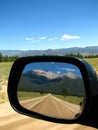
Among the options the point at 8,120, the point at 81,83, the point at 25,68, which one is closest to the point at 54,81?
the point at 81,83

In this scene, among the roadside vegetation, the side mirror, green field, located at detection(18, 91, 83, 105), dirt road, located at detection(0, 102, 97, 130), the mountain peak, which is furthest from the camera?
the roadside vegetation

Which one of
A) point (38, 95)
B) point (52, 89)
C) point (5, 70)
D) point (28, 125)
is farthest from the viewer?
point (5, 70)

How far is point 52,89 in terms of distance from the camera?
2.58 m

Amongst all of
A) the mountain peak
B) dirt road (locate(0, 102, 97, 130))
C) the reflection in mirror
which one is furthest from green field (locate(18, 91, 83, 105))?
dirt road (locate(0, 102, 97, 130))

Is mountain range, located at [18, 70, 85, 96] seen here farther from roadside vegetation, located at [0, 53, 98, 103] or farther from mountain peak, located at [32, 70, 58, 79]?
roadside vegetation, located at [0, 53, 98, 103]

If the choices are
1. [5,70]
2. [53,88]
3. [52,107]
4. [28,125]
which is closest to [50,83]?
[53,88]

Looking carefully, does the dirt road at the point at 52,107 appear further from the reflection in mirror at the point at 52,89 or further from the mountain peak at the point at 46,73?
the mountain peak at the point at 46,73

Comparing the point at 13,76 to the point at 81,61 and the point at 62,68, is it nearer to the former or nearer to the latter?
the point at 62,68

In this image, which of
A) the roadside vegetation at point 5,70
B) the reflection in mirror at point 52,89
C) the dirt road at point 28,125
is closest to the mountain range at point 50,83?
the reflection in mirror at point 52,89

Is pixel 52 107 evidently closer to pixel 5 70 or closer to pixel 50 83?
pixel 50 83

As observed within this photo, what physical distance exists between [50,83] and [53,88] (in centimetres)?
8

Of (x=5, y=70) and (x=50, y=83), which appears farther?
(x=5, y=70)

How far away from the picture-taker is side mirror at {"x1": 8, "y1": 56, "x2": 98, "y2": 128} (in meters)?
2.25

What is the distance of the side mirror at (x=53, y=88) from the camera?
225 centimetres
